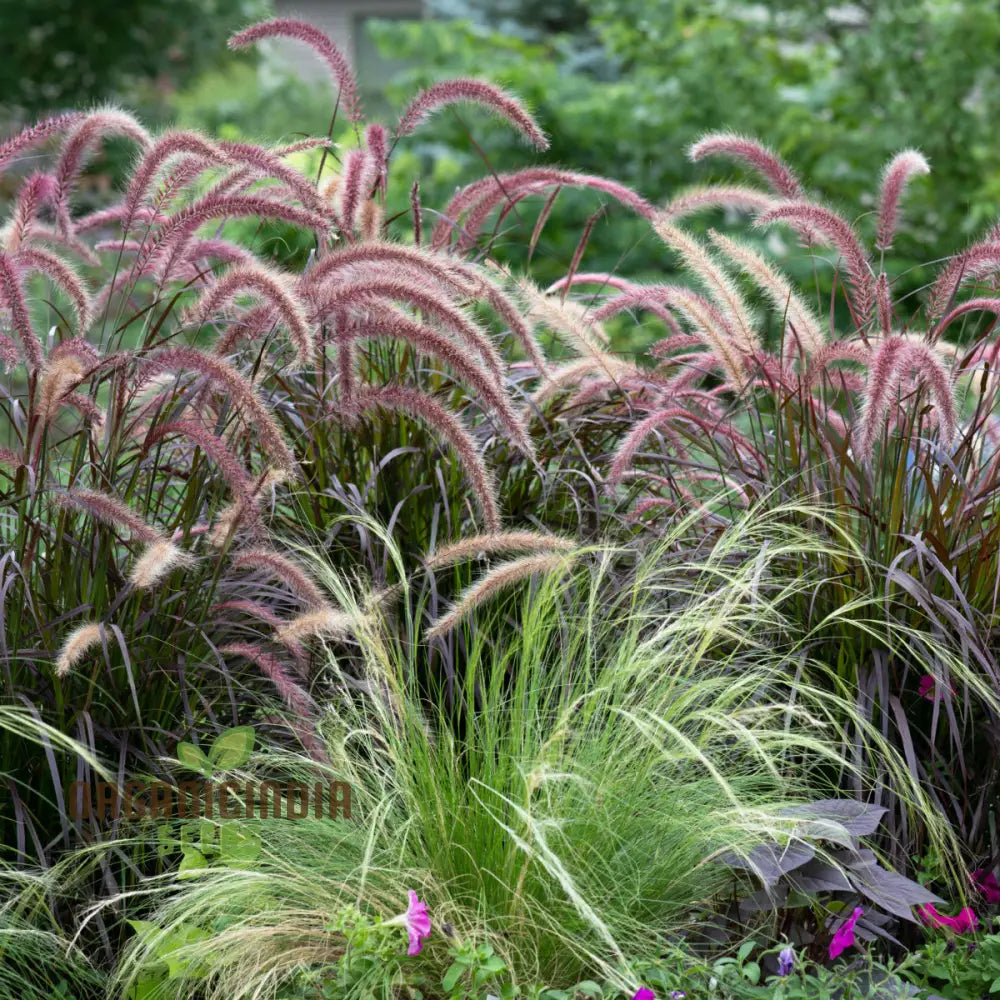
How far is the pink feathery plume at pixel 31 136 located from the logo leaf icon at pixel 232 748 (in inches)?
49.7

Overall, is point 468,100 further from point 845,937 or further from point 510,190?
point 845,937

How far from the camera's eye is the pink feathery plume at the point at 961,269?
3037mm

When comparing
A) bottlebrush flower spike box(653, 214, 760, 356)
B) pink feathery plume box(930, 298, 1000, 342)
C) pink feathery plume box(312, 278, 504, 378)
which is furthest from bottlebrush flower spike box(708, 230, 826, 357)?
pink feathery plume box(312, 278, 504, 378)

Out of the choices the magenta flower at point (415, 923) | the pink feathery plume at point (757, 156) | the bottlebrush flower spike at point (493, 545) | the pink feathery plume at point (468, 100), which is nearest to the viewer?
the magenta flower at point (415, 923)

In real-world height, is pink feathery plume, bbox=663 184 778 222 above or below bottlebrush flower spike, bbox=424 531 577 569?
above

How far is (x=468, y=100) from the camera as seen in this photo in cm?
339

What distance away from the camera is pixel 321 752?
2.65 metres

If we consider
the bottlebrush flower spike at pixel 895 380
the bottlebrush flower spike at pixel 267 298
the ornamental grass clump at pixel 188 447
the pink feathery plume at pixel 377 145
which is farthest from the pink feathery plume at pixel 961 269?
the bottlebrush flower spike at pixel 267 298

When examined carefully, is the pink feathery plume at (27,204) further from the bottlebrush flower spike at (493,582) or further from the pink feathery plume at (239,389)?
the bottlebrush flower spike at (493,582)

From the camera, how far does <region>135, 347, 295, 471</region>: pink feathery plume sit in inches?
101

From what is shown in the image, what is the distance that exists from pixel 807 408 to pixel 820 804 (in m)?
0.98

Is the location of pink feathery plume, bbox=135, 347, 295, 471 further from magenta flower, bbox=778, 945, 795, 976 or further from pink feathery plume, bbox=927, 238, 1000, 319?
pink feathery plume, bbox=927, 238, 1000, 319

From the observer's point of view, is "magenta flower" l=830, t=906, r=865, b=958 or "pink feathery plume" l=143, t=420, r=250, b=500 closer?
"magenta flower" l=830, t=906, r=865, b=958

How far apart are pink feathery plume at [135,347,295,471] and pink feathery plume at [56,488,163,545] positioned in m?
0.27
